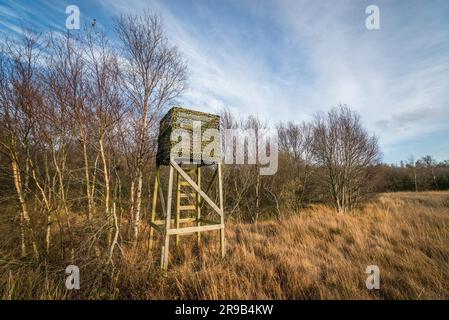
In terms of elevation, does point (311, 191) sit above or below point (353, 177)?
below

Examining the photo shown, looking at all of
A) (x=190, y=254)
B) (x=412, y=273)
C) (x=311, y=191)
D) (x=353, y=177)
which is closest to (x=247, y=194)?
(x=311, y=191)

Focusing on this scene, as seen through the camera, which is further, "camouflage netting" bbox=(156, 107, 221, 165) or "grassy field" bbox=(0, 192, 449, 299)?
"camouflage netting" bbox=(156, 107, 221, 165)

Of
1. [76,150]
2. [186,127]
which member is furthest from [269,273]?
[76,150]

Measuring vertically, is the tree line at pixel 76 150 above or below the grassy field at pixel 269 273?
above

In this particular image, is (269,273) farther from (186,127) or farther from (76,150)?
(76,150)

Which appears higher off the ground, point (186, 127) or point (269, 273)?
point (186, 127)

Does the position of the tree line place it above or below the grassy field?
above

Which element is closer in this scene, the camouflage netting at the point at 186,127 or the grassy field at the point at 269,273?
the grassy field at the point at 269,273

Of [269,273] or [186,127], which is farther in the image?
[186,127]

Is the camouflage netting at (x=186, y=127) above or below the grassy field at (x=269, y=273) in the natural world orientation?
above

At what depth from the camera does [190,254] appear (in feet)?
13.5
